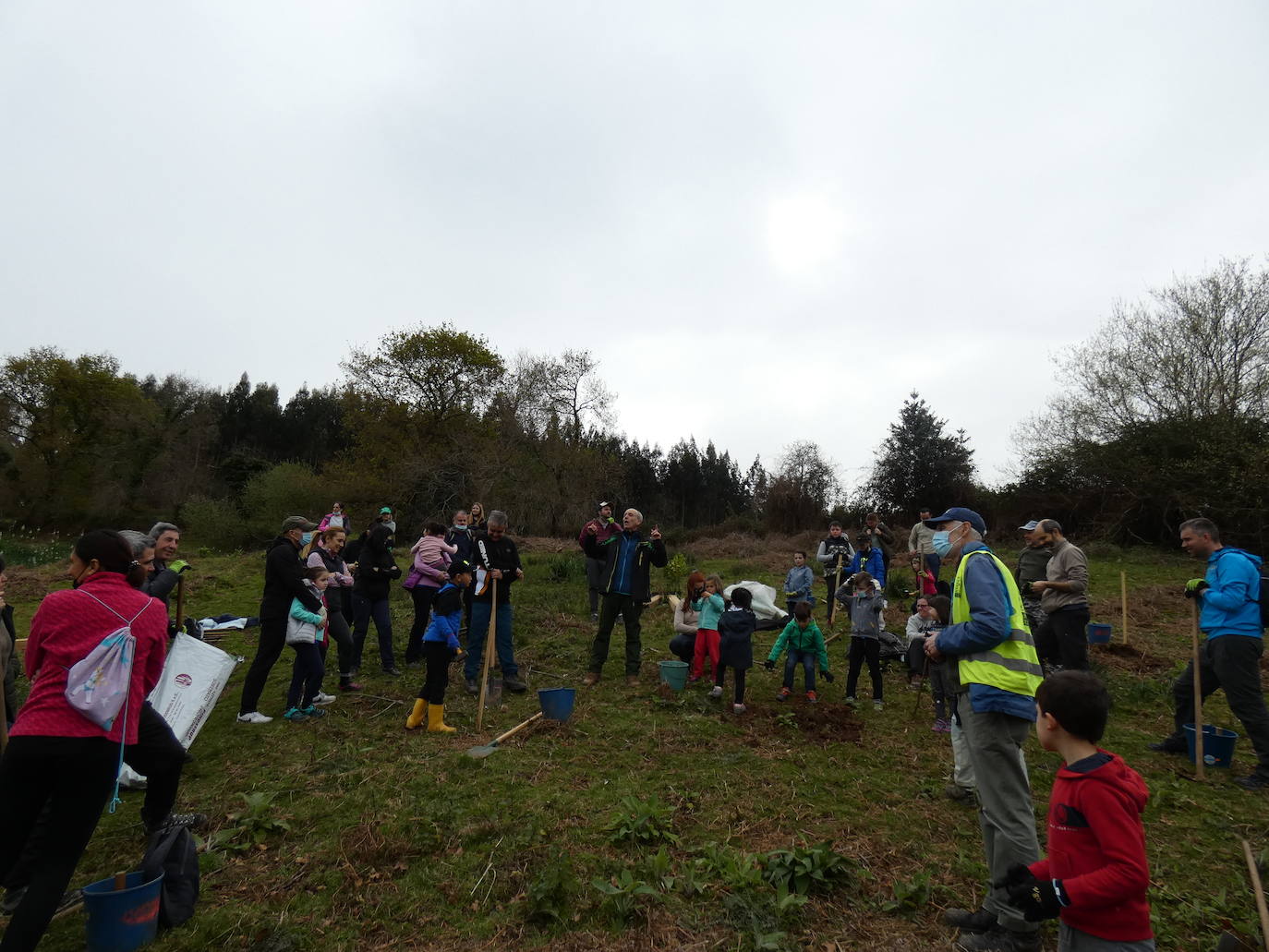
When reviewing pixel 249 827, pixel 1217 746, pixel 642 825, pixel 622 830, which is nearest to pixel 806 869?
pixel 642 825

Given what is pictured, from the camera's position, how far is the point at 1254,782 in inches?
212

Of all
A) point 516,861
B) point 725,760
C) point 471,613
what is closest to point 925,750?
point 725,760

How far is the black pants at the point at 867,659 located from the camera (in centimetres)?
767

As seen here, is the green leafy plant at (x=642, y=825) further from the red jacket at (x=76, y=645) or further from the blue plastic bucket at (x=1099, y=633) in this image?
the blue plastic bucket at (x=1099, y=633)

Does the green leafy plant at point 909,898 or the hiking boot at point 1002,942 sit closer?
the hiking boot at point 1002,942

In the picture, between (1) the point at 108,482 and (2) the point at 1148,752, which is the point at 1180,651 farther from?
(1) the point at 108,482

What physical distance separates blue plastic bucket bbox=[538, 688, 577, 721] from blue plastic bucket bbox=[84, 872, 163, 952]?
3.58m

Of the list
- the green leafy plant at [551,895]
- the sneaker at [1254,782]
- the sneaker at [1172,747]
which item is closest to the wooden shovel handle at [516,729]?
the green leafy plant at [551,895]

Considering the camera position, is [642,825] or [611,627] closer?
[642,825]

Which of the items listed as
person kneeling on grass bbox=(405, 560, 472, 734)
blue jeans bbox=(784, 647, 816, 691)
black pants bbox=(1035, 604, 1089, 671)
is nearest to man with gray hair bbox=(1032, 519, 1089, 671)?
black pants bbox=(1035, 604, 1089, 671)

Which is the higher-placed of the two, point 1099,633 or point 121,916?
point 1099,633

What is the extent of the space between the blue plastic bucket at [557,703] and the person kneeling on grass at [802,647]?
2.63 metres

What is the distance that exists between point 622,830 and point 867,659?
4473mm

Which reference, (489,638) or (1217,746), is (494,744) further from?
(1217,746)
